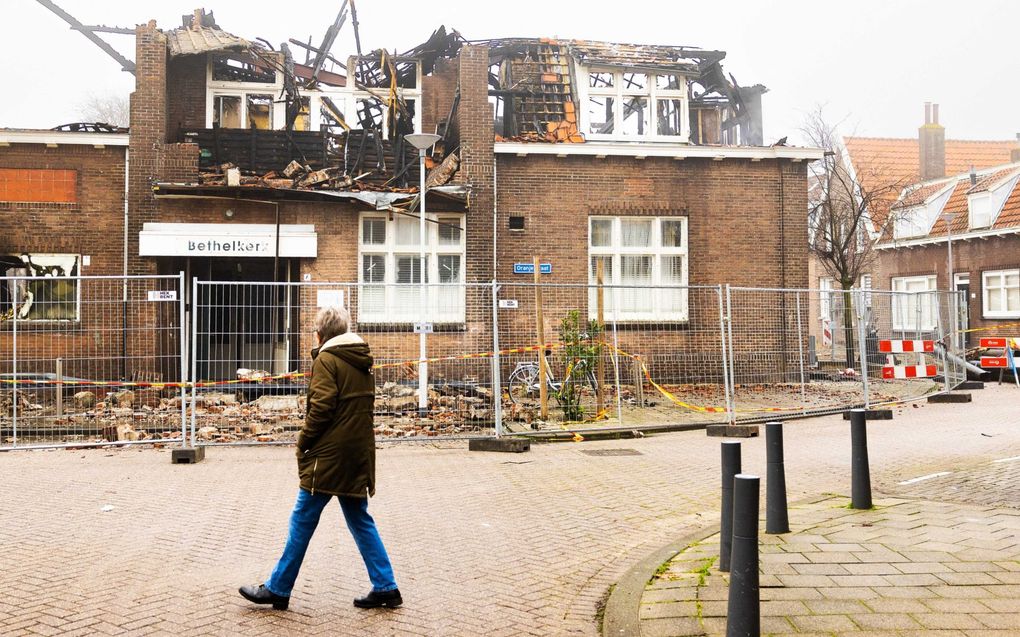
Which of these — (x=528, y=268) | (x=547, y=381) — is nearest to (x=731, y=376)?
(x=547, y=381)

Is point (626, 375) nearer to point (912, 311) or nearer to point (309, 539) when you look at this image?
point (912, 311)

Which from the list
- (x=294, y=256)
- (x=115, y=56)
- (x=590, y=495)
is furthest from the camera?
(x=115, y=56)

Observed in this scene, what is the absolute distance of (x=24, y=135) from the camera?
1756 centimetres

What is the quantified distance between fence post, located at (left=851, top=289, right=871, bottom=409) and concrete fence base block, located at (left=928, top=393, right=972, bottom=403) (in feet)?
6.77

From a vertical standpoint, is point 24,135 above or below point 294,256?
above

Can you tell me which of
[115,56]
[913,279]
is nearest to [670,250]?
[115,56]

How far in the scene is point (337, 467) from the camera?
4574mm

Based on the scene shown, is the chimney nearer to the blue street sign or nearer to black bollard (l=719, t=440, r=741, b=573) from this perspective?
the blue street sign

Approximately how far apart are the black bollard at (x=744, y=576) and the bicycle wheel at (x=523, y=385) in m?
10.00

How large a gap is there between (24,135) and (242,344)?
376 inches

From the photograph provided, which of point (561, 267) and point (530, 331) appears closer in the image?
point (530, 331)

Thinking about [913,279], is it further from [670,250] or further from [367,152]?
[367,152]

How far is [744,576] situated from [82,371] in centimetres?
1251

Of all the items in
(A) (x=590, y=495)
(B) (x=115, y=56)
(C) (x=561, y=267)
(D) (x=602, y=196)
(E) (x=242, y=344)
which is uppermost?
(B) (x=115, y=56)
